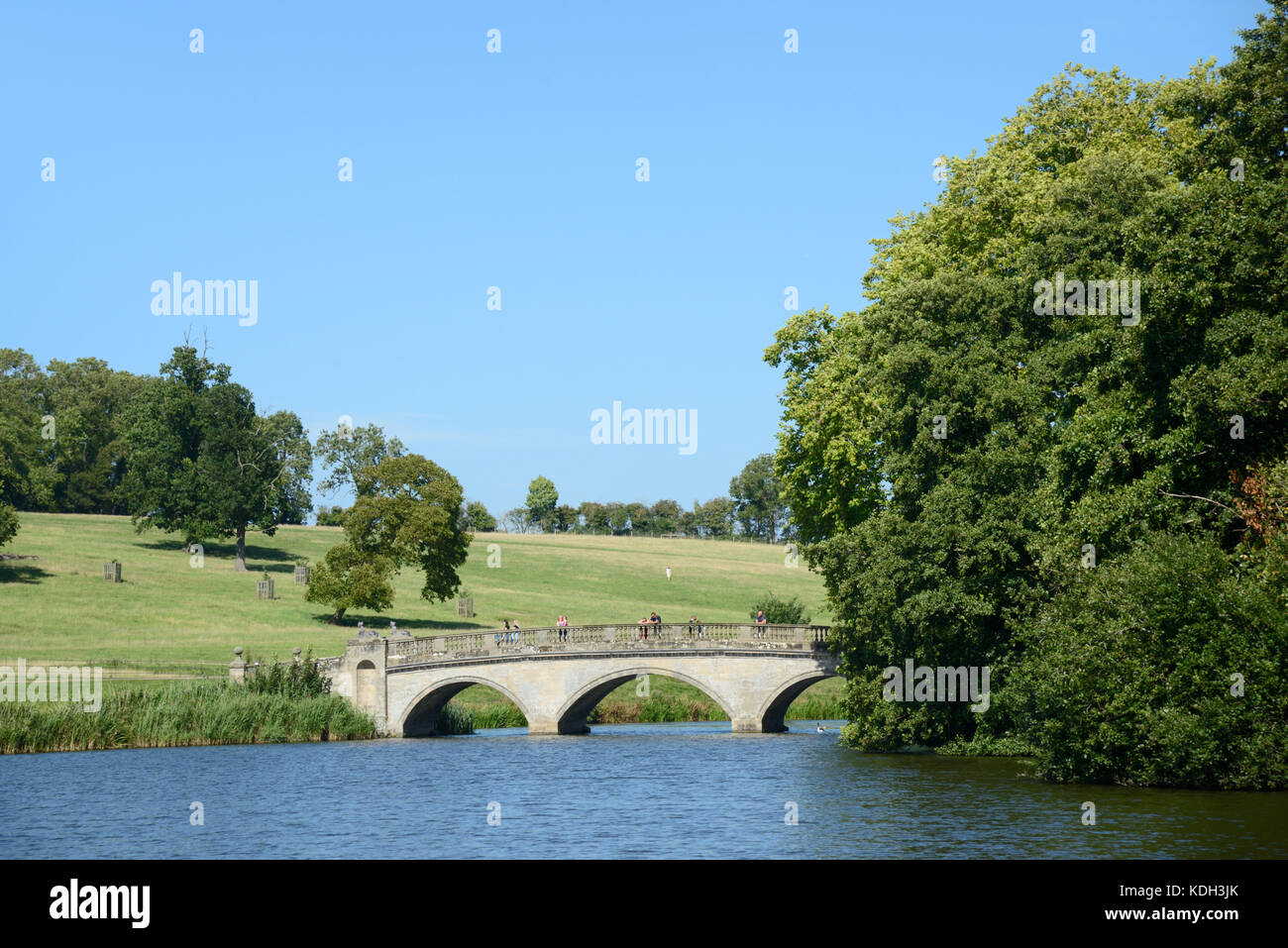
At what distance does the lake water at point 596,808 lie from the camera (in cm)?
2433

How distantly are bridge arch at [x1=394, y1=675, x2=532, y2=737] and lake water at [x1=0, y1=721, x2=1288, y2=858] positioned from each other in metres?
9.23

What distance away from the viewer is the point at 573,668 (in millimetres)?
53844

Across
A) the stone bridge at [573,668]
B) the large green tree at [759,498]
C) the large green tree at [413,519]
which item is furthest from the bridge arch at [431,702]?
the large green tree at [759,498]

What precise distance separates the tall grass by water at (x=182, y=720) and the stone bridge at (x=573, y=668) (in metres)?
2.33

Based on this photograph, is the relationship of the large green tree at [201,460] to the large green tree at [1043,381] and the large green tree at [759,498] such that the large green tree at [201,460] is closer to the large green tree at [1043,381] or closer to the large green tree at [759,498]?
the large green tree at [1043,381]

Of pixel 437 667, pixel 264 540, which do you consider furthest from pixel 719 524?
pixel 437 667

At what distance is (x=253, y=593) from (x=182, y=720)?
3936 cm

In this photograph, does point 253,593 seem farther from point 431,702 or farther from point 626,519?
point 626,519

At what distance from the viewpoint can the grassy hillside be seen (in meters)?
66.4

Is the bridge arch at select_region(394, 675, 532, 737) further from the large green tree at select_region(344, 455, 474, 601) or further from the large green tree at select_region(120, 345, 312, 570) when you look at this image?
the large green tree at select_region(120, 345, 312, 570)

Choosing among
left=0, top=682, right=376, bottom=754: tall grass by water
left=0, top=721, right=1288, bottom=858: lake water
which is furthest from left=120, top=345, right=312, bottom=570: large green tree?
left=0, top=721, right=1288, bottom=858: lake water

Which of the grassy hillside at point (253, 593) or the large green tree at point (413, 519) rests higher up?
the large green tree at point (413, 519)
